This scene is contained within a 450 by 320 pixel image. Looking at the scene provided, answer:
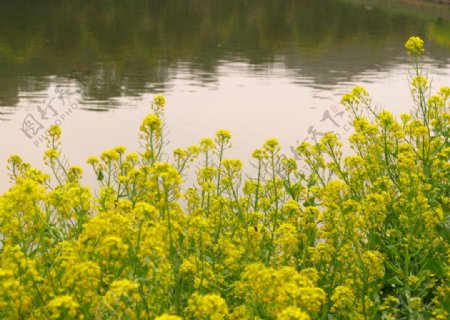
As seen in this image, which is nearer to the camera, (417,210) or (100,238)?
(100,238)

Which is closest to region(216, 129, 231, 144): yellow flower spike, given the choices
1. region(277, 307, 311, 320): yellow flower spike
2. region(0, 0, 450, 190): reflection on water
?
region(277, 307, 311, 320): yellow flower spike

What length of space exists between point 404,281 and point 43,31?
48.7ft

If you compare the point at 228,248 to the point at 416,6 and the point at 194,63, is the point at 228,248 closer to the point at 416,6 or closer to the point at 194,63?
the point at 194,63

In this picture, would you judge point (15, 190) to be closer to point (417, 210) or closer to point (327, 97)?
point (417, 210)

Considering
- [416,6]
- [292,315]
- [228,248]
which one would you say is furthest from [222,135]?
[416,6]

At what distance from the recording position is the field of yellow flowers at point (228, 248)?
2332 millimetres

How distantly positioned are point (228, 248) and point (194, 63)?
392 inches

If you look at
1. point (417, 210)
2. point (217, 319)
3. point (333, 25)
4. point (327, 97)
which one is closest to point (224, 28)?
point (333, 25)

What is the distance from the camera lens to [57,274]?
8.52 ft

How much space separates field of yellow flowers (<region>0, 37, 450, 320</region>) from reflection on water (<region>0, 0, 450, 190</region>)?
322 centimetres

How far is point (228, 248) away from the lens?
3336 millimetres

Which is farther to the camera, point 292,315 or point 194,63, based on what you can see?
point 194,63

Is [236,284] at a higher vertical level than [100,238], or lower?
lower

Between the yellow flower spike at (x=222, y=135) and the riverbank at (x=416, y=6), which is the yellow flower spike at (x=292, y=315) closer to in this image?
the yellow flower spike at (x=222, y=135)
